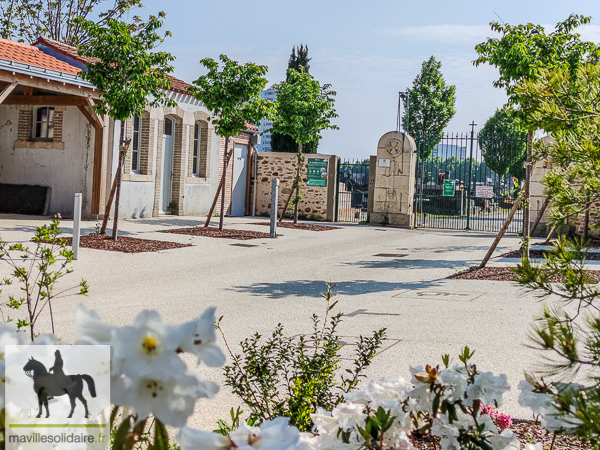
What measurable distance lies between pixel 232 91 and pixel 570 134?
14441 mm

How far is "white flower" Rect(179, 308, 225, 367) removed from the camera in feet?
3.23

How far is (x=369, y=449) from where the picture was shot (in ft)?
5.45

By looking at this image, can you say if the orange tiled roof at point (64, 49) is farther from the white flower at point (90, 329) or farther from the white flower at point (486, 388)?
the white flower at point (90, 329)

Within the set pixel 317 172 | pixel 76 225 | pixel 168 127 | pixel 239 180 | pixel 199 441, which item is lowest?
pixel 76 225

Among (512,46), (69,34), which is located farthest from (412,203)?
(69,34)

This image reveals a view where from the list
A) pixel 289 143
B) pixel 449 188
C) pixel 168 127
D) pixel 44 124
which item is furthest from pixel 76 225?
pixel 289 143

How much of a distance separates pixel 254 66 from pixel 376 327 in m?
11.0

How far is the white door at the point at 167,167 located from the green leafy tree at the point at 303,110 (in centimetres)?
339

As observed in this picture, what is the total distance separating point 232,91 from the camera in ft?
53.7

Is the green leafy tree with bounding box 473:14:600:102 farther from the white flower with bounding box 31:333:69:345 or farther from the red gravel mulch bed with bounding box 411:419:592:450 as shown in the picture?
the white flower with bounding box 31:333:69:345

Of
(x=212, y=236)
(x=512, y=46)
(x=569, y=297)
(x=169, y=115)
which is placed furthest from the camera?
(x=169, y=115)

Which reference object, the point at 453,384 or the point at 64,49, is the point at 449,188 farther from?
the point at 453,384

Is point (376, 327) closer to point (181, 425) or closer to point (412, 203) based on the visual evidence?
point (181, 425)

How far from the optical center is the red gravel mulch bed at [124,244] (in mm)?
12578
